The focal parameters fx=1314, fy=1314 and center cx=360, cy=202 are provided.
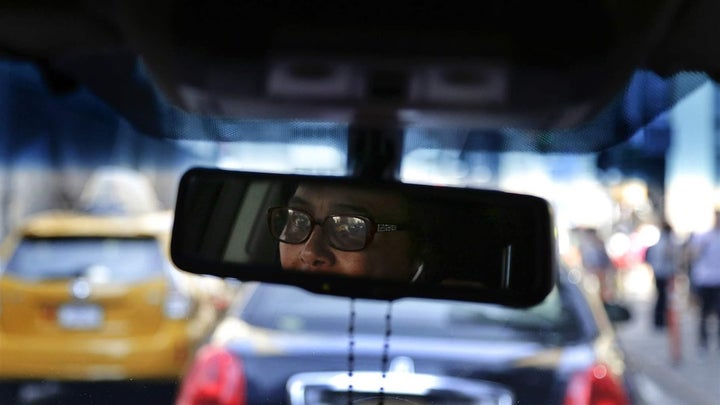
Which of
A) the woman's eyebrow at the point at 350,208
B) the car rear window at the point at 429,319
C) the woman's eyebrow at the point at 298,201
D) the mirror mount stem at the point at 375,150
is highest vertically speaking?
the mirror mount stem at the point at 375,150

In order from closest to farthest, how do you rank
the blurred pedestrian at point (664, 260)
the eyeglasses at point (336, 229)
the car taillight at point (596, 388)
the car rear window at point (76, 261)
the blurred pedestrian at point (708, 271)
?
the eyeglasses at point (336, 229)
the car taillight at point (596, 388)
the car rear window at point (76, 261)
the blurred pedestrian at point (708, 271)
the blurred pedestrian at point (664, 260)

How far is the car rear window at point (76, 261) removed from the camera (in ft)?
34.2

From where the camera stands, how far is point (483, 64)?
A: 3.32 m

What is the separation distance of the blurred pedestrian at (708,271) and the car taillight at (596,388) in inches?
344

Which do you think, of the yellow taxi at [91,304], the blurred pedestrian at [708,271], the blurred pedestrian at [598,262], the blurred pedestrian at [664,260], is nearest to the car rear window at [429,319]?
the yellow taxi at [91,304]

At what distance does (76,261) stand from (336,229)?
26.7 ft

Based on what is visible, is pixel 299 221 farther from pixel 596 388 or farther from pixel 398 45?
pixel 596 388

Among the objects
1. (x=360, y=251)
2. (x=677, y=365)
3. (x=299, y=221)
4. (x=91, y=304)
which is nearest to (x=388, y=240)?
(x=360, y=251)

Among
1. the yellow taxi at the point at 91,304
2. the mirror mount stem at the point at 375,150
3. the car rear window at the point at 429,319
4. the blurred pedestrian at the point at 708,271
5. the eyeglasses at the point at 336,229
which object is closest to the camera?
the eyeglasses at the point at 336,229

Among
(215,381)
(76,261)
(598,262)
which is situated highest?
(598,262)

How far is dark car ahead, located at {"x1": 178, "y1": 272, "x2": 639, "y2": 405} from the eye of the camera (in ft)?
17.8

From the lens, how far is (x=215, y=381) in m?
5.78

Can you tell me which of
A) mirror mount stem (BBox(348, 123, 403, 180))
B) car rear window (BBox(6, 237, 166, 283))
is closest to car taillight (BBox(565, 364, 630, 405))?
mirror mount stem (BBox(348, 123, 403, 180))

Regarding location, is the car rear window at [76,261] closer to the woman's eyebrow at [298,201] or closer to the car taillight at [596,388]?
the car taillight at [596,388]
